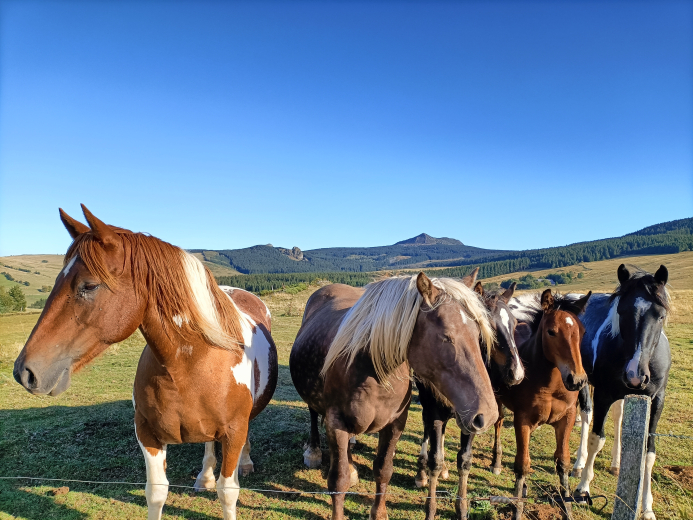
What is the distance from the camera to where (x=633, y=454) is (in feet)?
7.88

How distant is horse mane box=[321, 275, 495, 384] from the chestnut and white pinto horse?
0.81 metres

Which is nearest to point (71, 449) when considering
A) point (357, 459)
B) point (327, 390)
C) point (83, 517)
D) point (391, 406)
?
point (83, 517)

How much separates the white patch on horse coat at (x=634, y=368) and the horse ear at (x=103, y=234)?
4510mm

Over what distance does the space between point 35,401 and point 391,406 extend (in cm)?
733

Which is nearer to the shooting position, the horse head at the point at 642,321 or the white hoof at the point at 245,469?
the horse head at the point at 642,321

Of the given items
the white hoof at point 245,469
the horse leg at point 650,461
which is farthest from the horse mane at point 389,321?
the horse leg at point 650,461

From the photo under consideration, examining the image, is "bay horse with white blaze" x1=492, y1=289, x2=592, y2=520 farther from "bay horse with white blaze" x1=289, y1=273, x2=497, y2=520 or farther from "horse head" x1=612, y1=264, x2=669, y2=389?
"bay horse with white blaze" x1=289, y1=273, x2=497, y2=520

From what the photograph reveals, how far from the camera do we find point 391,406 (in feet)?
9.59

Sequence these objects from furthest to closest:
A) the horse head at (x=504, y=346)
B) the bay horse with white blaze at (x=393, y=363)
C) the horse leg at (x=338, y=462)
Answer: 1. the horse head at (x=504, y=346)
2. the horse leg at (x=338, y=462)
3. the bay horse with white blaze at (x=393, y=363)

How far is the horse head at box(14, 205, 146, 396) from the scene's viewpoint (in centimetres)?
197

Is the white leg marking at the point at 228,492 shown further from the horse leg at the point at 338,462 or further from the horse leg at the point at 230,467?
the horse leg at the point at 338,462

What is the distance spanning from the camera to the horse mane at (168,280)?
2094 mm

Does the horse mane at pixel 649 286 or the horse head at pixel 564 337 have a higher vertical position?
the horse mane at pixel 649 286

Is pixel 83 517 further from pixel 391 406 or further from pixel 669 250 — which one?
pixel 669 250
